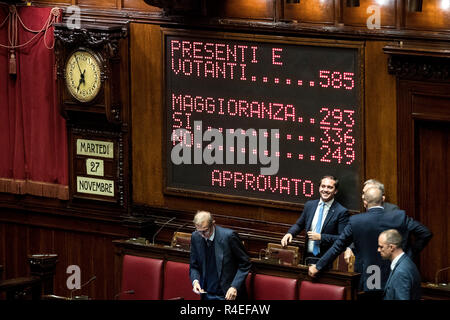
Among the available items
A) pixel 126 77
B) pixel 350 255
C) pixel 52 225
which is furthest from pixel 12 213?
pixel 350 255

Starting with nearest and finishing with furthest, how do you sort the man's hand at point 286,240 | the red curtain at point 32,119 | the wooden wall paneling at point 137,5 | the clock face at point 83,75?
the man's hand at point 286,240
the wooden wall paneling at point 137,5
the clock face at point 83,75
the red curtain at point 32,119

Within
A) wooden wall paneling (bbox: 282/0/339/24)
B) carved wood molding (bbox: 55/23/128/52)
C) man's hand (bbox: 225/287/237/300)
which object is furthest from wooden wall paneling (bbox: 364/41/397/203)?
carved wood molding (bbox: 55/23/128/52)

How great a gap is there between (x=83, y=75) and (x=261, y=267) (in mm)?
3325

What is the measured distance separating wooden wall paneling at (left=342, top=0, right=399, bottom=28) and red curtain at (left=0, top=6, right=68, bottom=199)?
347 cm

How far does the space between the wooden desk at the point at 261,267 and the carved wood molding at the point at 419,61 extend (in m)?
1.91

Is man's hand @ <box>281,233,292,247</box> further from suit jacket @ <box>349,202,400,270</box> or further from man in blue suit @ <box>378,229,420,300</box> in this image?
man in blue suit @ <box>378,229,420,300</box>

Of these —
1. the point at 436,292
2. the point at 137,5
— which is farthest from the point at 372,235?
the point at 137,5

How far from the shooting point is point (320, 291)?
35.7 ft

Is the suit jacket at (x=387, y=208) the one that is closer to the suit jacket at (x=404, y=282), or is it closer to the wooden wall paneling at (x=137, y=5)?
the suit jacket at (x=404, y=282)

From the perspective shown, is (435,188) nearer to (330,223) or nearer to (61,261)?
(330,223)

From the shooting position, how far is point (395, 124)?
11844 millimetres

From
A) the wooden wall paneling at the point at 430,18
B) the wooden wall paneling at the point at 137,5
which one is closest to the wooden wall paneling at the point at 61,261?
the wooden wall paneling at the point at 137,5

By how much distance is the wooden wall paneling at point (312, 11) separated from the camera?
12102 mm

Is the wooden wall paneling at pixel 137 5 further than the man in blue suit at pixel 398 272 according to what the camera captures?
Yes
